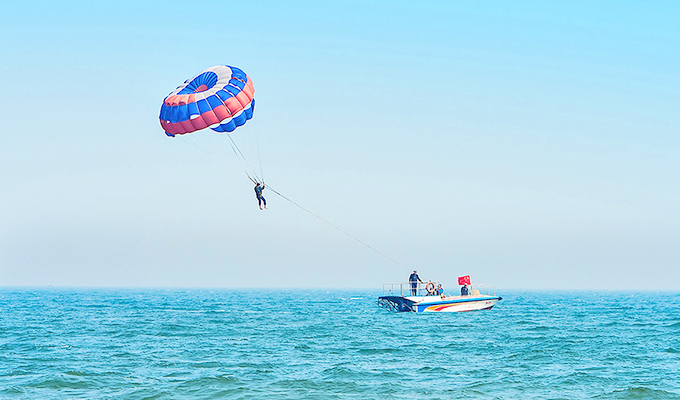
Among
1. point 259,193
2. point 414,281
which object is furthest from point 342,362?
point 414,281

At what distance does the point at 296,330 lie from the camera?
3788cm

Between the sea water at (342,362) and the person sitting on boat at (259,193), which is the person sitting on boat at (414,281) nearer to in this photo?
the sea water at (342,362)

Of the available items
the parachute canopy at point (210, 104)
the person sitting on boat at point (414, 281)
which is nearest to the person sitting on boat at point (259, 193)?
the parachute canopy at point (210, 104)

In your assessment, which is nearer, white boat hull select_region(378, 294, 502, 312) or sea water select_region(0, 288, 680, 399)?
sea water select_region(0, 288, 680, 399)

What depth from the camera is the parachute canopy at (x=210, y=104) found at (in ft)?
87.1

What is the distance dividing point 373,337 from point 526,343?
7.48 metres

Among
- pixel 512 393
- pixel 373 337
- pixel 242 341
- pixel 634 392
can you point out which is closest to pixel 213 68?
pixel 242 341

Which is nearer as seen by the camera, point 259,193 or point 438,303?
point 259,193

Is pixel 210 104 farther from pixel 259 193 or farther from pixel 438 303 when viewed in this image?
pixel 438 303

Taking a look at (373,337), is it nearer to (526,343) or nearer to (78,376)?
(526,343)

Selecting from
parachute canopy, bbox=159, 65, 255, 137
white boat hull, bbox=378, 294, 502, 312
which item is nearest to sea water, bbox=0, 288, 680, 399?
white boat hull, bbox=378, 294, 502, 312

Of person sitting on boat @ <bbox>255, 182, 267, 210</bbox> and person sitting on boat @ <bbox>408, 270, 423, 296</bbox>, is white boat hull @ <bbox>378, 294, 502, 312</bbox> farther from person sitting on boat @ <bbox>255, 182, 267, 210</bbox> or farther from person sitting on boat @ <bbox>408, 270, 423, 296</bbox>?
person sitting on boat @ <bbox>255, 182, 267, 210</bbox>

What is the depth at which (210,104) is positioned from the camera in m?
26.6

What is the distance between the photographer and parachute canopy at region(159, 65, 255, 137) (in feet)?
87.1
